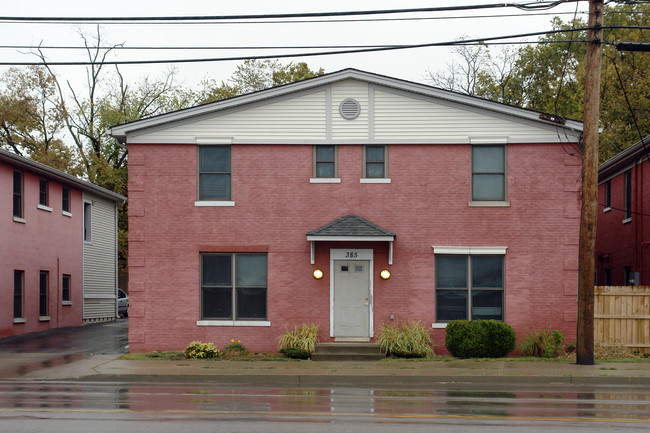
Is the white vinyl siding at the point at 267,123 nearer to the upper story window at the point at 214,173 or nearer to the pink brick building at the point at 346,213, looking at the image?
the pink brick building at the point at 346,213

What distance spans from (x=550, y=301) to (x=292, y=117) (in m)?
8.54

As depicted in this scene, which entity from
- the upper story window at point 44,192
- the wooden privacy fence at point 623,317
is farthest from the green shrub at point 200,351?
the upper story window at point 44,192

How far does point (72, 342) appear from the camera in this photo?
2664cm

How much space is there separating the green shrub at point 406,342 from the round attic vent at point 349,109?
578 centimetres

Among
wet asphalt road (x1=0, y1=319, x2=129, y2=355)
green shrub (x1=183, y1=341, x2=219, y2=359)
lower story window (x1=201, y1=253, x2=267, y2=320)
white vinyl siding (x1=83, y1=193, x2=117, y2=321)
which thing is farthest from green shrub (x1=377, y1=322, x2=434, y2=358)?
white vinyl siding (x1=83, y1=193, x2=117, y2=321)

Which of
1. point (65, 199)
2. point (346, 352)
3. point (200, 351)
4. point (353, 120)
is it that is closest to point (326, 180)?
point (353, 120)

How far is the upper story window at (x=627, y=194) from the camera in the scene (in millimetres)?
29000

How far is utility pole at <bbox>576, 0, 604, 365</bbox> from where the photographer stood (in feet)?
60.5

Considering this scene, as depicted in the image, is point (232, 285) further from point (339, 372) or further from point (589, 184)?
point (589, 184)

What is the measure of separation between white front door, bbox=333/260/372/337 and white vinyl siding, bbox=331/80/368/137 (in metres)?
3.45

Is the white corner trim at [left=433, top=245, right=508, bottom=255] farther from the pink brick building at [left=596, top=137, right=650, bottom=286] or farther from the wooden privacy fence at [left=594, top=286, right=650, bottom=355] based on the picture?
the pink brick building at [left=596, top=137, right=650, bottom=286]

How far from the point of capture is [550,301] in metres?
21.8

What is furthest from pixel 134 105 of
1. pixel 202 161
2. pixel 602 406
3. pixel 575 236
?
pixel 602 406

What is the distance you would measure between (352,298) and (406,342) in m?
1.95
